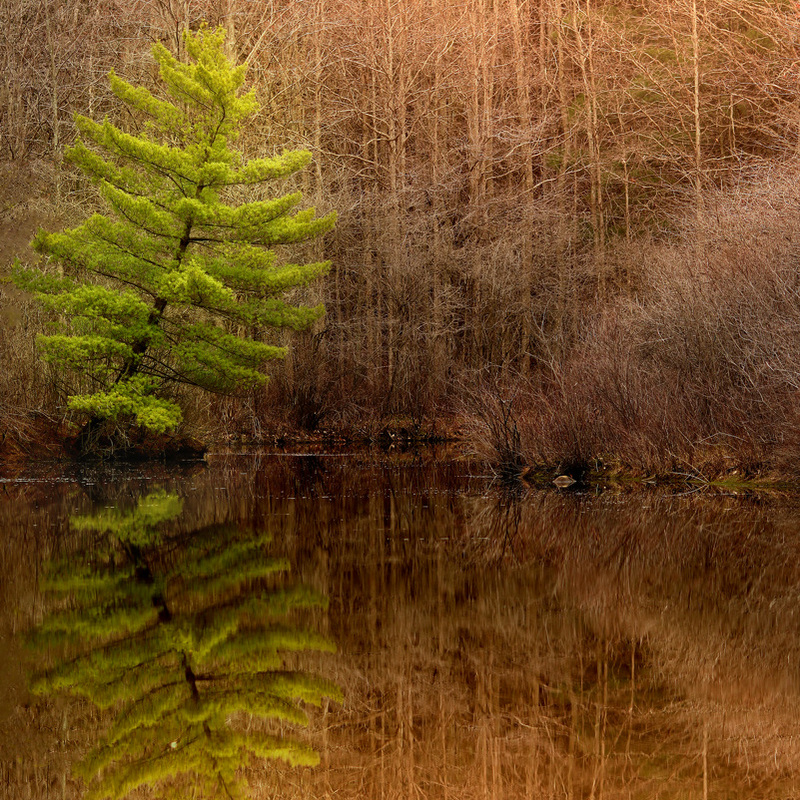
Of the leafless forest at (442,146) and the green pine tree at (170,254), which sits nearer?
the green pine tree at (170,254)

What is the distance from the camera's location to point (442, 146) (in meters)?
33.6

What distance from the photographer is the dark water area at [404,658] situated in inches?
171


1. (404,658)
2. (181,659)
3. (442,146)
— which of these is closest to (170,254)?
(442,146)

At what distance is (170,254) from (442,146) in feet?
43.5

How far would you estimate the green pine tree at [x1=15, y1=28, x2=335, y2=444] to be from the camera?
69.2ft

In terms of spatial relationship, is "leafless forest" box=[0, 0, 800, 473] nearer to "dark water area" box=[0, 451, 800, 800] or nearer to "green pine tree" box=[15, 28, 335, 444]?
"green pine tree" box=[15, 28, 335, 444]

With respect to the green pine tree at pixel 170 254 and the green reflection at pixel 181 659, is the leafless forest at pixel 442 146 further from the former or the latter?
the green reflection at pixel 181 659

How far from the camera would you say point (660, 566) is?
29.3ft

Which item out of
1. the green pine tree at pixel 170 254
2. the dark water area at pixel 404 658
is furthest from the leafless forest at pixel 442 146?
the dark water area at pixel 404 658

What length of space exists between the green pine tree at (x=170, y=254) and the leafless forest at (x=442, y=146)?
8.69 feet

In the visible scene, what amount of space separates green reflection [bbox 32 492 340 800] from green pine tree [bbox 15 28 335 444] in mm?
11511

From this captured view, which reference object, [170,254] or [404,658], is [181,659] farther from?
[170,254]

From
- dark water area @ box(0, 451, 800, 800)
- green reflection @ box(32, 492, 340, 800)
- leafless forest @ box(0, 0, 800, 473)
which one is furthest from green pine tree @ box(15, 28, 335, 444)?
green reflection @ box(32, 492, 340, 800)

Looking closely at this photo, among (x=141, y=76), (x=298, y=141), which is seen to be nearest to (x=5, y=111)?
(x=141, y=76)
